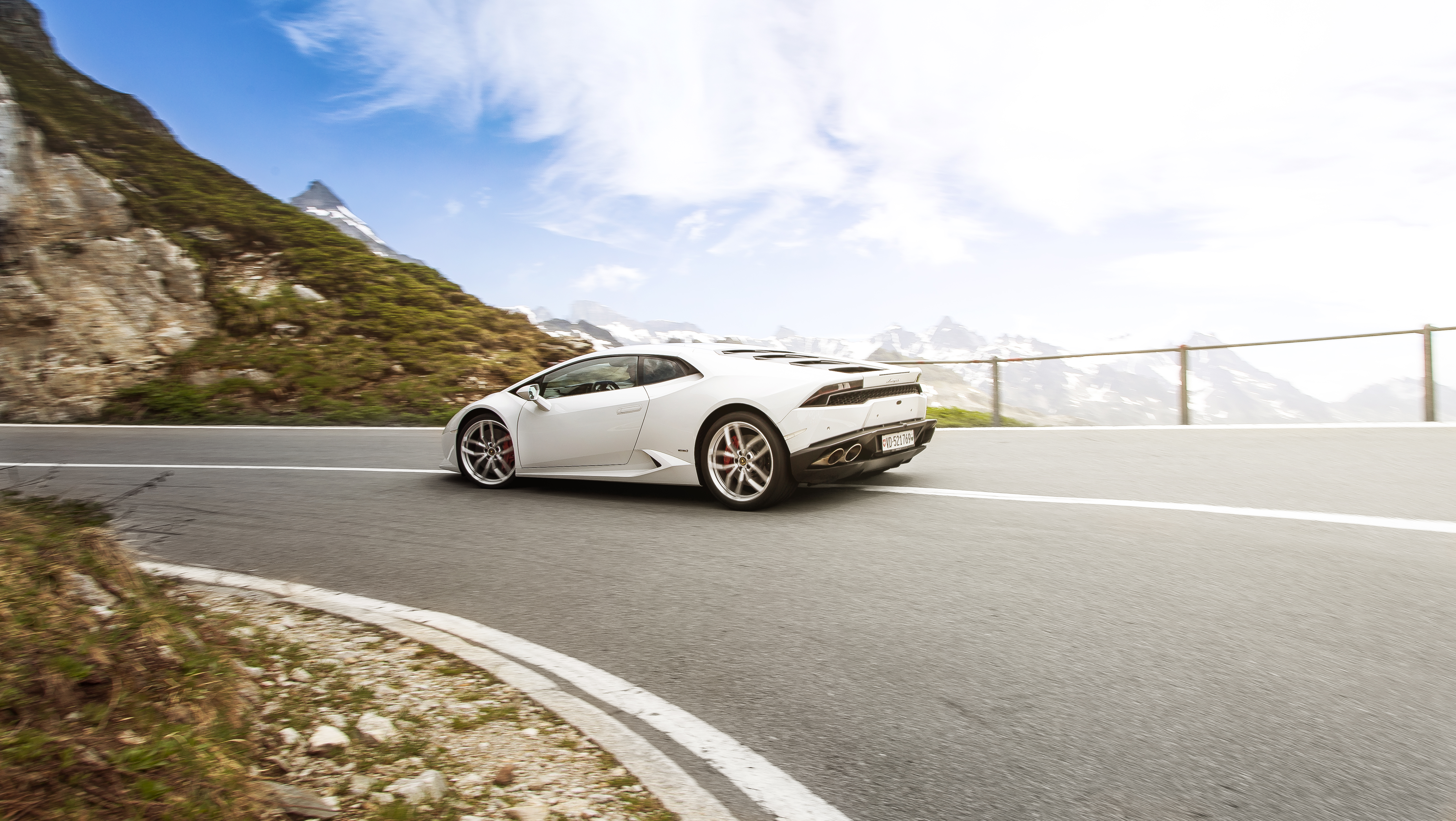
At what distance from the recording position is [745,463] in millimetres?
6891

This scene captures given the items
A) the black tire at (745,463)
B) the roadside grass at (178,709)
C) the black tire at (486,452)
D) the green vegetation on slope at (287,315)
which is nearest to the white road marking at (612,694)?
the roadside grass at (178,709)

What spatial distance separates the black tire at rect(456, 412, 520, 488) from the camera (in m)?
8.36

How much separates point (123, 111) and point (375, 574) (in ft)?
108

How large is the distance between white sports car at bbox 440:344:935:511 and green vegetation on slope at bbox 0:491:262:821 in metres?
3.79

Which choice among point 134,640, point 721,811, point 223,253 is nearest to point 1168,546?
point 721,811

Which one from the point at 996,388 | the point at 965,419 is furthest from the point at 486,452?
the point at 996,388

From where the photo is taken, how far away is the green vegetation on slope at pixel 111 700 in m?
2.17

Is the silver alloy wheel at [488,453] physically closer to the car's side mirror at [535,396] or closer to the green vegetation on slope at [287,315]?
the car's side mirror at [535,396]

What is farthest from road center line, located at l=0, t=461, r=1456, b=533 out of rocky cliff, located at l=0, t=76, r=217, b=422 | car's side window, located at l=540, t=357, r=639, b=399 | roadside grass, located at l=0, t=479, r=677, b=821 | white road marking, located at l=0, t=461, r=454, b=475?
rocky cliff, located at l=0, t=76, r=217, b=422

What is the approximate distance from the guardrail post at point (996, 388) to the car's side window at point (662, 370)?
872 cm

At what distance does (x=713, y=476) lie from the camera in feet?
23.0

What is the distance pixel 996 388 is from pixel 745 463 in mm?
9112

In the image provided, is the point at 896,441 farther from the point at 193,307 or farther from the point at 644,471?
the point at 193,307

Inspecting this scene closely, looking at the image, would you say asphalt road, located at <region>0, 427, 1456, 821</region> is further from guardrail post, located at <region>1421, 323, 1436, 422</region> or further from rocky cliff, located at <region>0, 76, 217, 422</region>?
rocky cliff, located at <region>0, 76, 217, 422</region>
